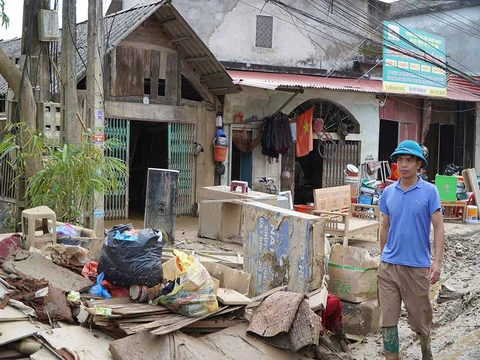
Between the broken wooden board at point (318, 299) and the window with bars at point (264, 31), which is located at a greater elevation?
the window with bars at point (264, 31)

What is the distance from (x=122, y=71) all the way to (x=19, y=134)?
4.65 meters

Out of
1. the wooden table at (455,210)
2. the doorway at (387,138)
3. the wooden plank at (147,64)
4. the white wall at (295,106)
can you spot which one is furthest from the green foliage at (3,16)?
the doorway at (387,138)

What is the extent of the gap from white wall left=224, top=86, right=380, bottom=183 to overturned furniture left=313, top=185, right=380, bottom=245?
344 cm

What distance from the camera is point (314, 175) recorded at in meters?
18.8

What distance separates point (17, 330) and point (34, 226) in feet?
7.74

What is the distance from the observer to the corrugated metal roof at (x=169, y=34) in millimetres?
12078

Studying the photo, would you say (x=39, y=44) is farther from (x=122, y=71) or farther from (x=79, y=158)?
(x=122, y=71)

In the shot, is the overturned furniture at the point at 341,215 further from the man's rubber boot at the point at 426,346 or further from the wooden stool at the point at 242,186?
the man's rubber boot at the point at 426,346

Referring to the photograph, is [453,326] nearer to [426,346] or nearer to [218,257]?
[426,346]

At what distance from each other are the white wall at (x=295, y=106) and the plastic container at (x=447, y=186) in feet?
8.56

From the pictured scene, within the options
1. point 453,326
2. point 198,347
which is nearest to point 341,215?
point 453,326

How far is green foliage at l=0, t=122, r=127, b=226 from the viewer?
8109mm

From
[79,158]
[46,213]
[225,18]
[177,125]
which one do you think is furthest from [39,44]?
[225,18]

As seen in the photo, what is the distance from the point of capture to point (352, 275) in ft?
21.5
